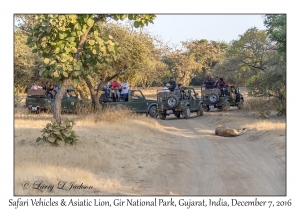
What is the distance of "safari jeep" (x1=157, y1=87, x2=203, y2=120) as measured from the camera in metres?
23.7

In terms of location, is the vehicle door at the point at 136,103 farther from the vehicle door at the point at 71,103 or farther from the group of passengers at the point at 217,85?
the group of passengers at the point at 217,85

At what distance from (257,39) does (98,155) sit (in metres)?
26.0

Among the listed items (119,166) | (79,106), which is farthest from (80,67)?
(79,106)

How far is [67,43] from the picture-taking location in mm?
12469

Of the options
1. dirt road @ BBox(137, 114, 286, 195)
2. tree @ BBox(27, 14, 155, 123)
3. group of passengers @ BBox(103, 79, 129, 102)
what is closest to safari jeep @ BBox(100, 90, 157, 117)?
group of passengers @ BBox(103, 79, 129, 102)

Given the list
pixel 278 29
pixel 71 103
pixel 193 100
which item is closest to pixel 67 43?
pixel 278 29

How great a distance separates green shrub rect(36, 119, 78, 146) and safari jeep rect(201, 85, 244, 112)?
1664 cm

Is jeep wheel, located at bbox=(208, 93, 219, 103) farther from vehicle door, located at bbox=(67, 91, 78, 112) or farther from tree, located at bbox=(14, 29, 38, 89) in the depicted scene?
tree, located at bbox=(14, 29, 38, 89)

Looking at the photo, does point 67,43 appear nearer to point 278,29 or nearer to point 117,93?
point 278,29

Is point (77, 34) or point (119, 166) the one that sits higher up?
point (77, 34)

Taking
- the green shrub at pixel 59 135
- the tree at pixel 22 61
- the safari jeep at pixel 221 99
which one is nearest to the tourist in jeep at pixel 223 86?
the safari jeep at pixel 221 99

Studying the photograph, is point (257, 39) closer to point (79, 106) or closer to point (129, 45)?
point (129, 45)

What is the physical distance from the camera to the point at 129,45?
934 inches

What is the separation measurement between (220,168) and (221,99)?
17486 millimetres
